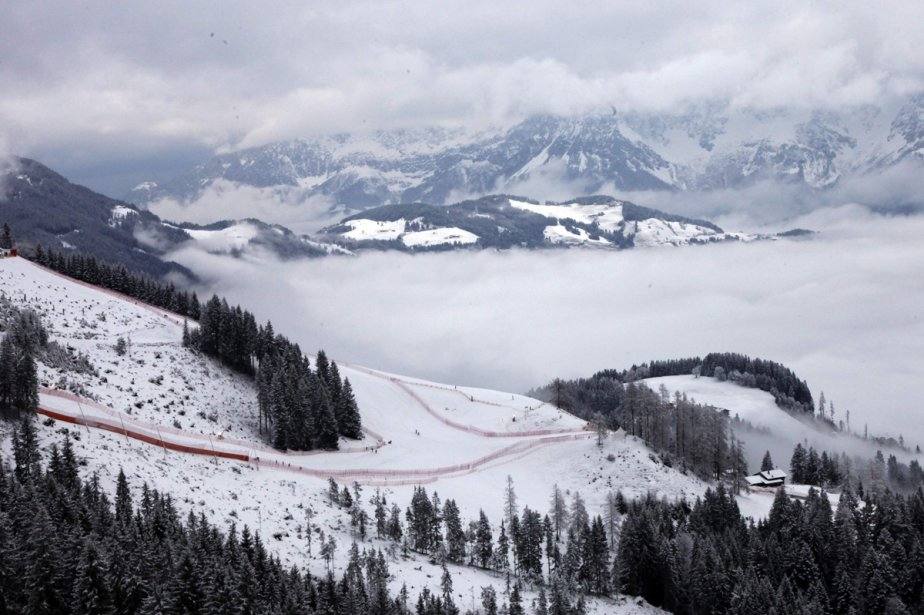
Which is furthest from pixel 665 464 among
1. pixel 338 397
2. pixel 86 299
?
pixel 86 299

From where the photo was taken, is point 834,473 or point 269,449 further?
point 834,473

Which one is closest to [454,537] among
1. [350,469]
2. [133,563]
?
[350,469]

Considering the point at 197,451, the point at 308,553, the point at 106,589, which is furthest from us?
the point at 197,451

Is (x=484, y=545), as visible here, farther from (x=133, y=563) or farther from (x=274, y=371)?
(x=274, y=371)

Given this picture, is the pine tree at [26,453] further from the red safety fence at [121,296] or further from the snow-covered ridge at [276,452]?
the red safety fence at [121,296]

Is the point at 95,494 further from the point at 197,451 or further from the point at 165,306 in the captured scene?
the point at 165,306

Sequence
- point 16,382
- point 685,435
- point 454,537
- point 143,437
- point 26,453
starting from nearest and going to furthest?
point 26,453 < point 16,382 < point 143,437 < point 454,537 < point 685,435
